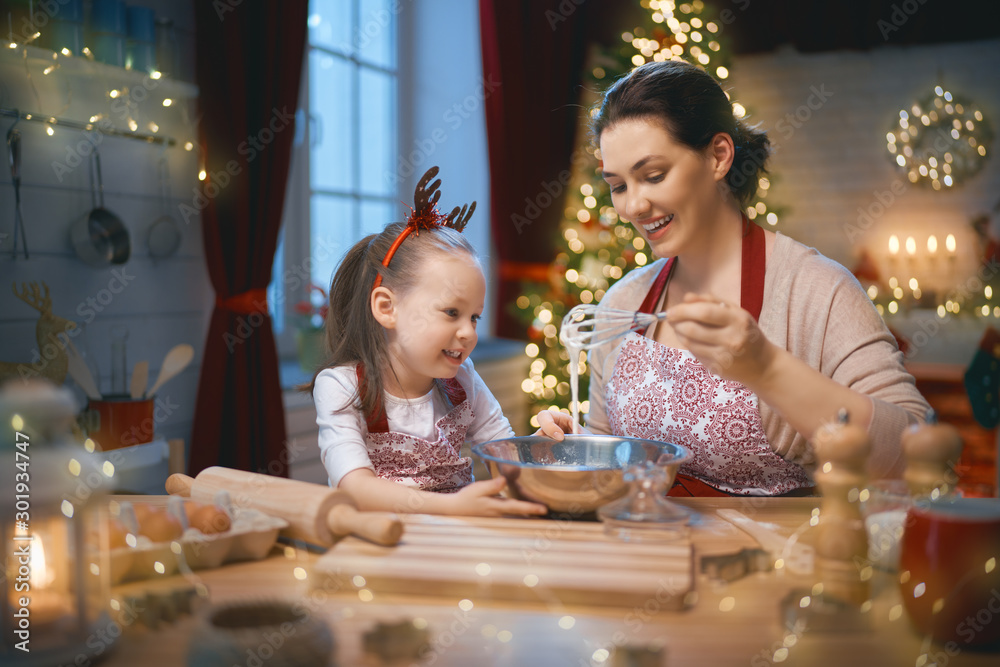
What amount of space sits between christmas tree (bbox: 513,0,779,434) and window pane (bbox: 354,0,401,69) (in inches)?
43.1

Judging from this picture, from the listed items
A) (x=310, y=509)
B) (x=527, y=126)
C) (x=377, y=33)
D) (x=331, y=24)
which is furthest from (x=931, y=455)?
(x=527, y=126)

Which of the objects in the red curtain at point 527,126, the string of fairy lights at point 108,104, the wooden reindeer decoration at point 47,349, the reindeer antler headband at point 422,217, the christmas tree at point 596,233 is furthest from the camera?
the red curtain at point 527,126

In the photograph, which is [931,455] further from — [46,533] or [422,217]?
[422,217]

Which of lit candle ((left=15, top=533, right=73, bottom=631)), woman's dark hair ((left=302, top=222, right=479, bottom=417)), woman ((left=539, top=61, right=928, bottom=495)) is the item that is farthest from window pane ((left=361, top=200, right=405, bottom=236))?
lit candle ((left=15, top=533, right=73, bottom=631))

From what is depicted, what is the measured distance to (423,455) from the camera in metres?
1.52

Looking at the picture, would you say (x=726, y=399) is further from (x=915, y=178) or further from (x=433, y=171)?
(x=915, y=178)

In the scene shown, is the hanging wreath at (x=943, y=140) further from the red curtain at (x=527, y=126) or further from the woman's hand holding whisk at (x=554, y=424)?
the woman's hand holding whisk at (x=554, y=424)

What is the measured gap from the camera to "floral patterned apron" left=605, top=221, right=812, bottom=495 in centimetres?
153

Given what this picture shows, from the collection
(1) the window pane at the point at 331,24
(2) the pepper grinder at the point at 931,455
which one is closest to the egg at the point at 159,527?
(2) the pepper grinder at the point at 931,455

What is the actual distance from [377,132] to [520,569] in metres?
3.52

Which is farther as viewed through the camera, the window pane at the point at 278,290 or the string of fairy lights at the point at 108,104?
the window pane at the point at 278,290

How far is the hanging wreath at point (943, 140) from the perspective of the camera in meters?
4.81

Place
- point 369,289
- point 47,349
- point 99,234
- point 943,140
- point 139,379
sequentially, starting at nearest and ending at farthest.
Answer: point 369,289, point 47,349, point 139,379, point 99,234, point 943,140

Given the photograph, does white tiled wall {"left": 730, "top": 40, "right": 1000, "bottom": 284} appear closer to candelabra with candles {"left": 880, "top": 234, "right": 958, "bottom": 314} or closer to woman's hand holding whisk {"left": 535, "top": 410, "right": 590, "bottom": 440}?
candelabra with candles {"left": 880, "top": 234, "right": 958, "bottom": 314}
